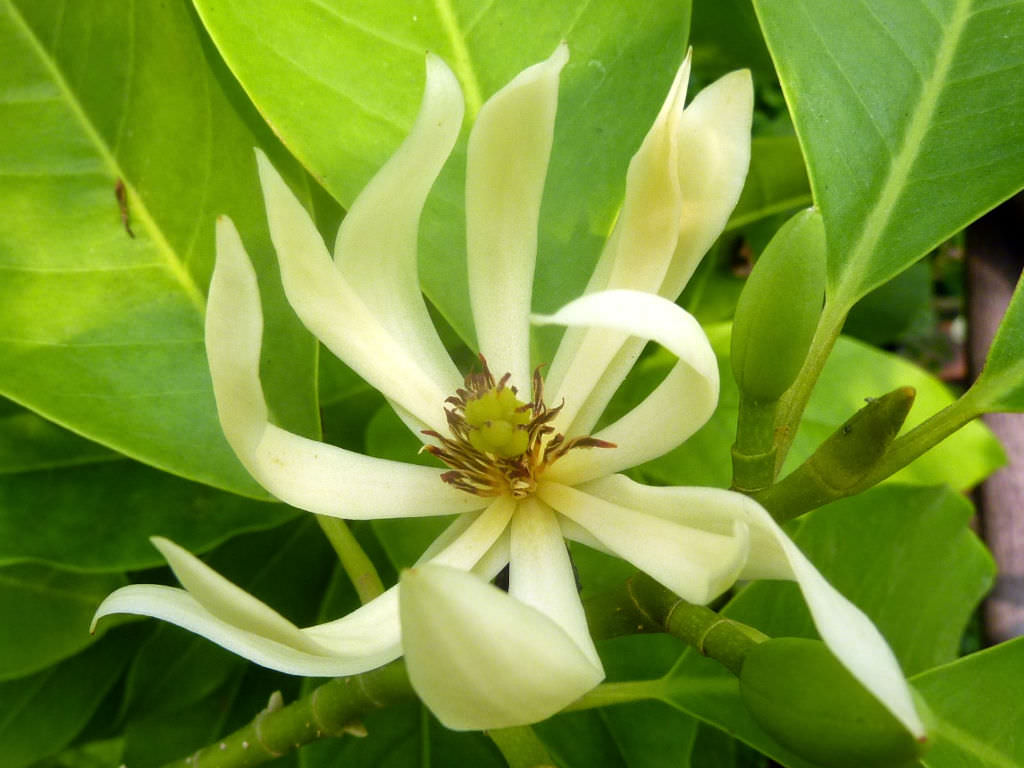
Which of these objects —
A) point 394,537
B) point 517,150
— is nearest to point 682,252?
point 517,150

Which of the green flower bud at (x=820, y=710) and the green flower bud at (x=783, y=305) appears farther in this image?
the green flower bud at (x=783, y=305)

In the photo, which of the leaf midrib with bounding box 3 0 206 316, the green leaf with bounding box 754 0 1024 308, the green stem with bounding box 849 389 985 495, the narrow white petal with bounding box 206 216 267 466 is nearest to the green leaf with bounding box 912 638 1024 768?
the green stem with bounding box 849 389 985 495

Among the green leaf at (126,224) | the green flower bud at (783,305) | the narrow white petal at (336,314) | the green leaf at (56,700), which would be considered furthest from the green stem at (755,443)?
the green leaf at (56,700)

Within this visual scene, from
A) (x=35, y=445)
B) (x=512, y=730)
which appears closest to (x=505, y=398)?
(x=512, y=730)

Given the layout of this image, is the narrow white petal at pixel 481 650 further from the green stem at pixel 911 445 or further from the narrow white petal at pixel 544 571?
the green stem at pixel 911 445

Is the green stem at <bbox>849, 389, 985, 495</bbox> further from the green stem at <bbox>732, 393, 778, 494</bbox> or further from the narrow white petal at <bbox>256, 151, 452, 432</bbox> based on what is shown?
the narrow white petal at <bbox>256, 151, 452, 432</bbox>
